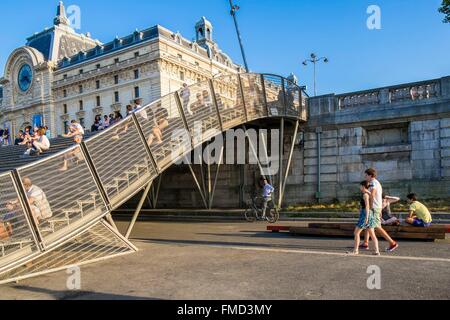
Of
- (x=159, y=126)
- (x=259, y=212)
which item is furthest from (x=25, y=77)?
(x=159, y=126)

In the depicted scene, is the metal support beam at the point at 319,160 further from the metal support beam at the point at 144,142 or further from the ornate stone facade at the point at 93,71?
the ornate stone facade at the point at 93,71

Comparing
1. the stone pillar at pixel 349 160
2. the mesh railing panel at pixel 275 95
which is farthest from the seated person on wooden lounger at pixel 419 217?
the mesh railing panel at pixel 275 95

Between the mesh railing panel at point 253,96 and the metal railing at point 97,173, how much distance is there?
5.84 ft

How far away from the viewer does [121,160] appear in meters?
9.57

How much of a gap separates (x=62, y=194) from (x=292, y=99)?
45.6 feet

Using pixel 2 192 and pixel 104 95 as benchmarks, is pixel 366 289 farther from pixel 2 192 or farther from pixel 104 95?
pixel 104 95

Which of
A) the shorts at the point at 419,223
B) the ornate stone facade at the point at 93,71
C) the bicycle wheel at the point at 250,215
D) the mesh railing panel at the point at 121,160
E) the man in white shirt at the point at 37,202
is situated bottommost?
the bicycle wheel at the point at 250,215

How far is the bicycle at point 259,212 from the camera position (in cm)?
1574

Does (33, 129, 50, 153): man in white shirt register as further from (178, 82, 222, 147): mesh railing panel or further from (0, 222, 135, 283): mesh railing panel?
(178, 82, 222, 147): mesh railing panel

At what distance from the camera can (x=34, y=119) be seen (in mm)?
81312

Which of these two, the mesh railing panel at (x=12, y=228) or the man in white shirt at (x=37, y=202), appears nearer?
the mesh railing panel at (x=12, y=228)

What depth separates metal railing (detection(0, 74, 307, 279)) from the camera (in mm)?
6871

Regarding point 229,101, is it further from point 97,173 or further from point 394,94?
point 394,94

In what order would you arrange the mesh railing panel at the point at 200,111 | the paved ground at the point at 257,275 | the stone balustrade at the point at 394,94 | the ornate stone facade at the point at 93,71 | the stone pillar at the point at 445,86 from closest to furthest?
the paved ground at the point at 257,275 → the mesh railing panel at the point at 200,111 → the stone pillar at the point at 445,86 → the stone balustrade at the point at 394,94 → the ornate stone facade at the point at 93,71
